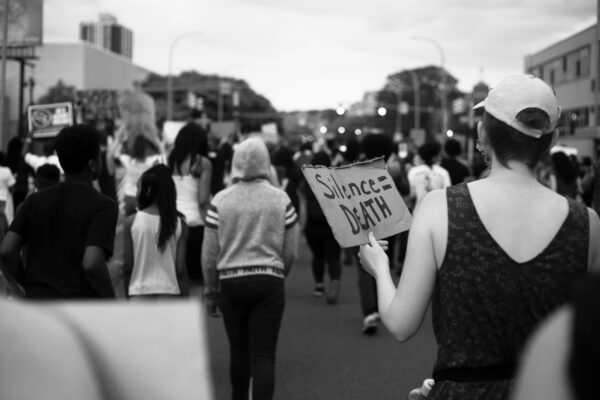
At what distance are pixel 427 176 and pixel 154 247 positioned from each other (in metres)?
7.00

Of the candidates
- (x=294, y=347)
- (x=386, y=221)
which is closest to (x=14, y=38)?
(x=294, y=347)

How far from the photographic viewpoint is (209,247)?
6.11 meters

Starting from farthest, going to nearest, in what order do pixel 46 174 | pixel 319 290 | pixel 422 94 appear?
pixel 422 94, pixel 319 290, pixel 46 174

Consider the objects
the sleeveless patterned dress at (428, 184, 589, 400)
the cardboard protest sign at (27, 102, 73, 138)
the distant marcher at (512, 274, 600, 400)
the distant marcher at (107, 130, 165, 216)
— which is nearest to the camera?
the distant marcher at (512, 274, 600, 400)

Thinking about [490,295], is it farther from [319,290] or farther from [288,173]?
[288,173]

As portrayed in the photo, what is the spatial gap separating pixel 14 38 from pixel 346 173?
39104 mm

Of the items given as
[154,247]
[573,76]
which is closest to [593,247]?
[154,247]

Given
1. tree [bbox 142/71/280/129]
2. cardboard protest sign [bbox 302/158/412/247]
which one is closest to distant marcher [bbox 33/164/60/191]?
cardboard protest sign [bbox 302/158/412/247]

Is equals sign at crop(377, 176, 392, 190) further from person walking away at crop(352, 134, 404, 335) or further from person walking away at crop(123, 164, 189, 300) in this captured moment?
person walking away at crop(352, 134, 404, 335)

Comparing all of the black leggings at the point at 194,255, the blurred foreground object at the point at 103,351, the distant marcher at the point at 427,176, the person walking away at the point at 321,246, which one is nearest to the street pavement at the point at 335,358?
the person walking away at the point at 321,246

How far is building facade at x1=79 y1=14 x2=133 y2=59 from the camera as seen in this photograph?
578ft

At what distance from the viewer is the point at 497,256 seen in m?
2.74

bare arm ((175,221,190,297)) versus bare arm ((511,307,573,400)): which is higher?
bare arm ((511,307,573,400))

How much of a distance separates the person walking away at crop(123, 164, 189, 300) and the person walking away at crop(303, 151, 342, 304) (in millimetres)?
4983
